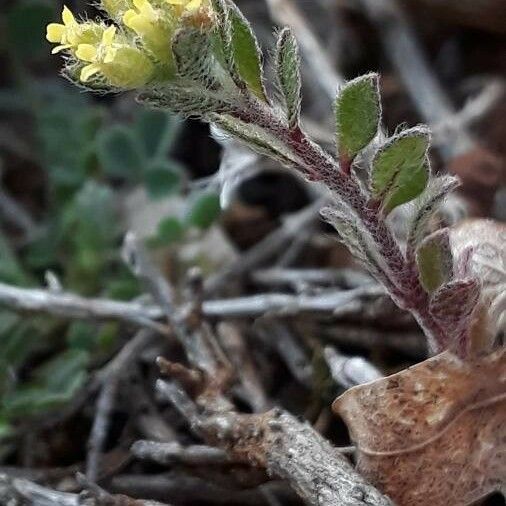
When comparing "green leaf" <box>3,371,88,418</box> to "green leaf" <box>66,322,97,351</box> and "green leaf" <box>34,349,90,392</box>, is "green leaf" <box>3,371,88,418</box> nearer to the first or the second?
"green leaf" <box>34,349,90,392</box>

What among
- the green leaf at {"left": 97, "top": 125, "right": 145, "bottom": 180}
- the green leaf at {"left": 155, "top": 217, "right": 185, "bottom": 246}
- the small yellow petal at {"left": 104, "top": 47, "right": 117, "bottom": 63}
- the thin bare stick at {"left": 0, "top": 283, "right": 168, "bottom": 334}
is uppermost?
the green leaf at {"left": 97, "top": 125, "right": 145, "bottom": 180}

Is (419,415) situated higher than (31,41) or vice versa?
(31,41)

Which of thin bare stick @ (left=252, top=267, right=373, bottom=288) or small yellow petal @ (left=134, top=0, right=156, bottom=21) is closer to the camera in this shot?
small yellow petal @ (left=134, top=0, right=156, bottom=21)

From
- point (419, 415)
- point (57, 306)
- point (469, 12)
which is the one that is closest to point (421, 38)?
point (469, 12)

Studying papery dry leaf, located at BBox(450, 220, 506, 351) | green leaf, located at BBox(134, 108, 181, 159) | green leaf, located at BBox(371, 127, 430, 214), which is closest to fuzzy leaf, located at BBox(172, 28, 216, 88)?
green leaf, located at BBox(371, 127, 430, 214)

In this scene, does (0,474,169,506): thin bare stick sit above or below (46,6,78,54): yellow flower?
below

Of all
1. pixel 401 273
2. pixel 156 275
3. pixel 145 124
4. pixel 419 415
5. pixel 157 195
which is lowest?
pixel 419 415

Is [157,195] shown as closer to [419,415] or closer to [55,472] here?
[55,472]

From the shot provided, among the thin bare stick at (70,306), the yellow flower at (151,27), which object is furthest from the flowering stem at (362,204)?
the thin bare stick at (70,306)
